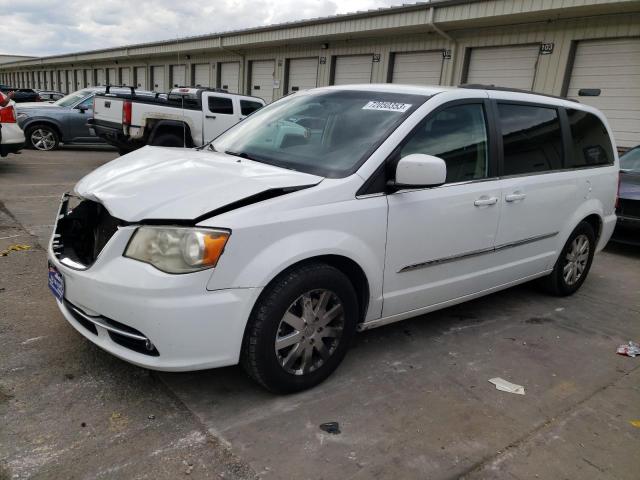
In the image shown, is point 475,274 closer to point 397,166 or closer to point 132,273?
point 397,166

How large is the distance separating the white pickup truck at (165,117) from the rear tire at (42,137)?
219cm

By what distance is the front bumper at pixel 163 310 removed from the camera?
95.6 inches

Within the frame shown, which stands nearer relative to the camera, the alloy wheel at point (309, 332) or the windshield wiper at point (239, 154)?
the alloy wheel at point (309, 332)

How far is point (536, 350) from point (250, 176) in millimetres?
2467

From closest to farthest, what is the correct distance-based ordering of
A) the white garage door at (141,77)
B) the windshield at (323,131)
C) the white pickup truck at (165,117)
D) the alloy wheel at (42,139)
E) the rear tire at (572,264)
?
1. the windshield at (323,131)
2. the rear tire at (572,264)
3. the white pickup truck at (165,117)
4. the alloy wheel at (42,139)
5. the white garage door at (141,77)

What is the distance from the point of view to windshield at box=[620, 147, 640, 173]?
7.77 metres

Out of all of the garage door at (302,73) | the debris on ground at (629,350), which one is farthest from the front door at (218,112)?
the debris on ground at (629,350)

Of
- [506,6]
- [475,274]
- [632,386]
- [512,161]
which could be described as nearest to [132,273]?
[475,274]

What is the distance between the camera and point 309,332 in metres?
2.86

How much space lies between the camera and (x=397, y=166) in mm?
2973

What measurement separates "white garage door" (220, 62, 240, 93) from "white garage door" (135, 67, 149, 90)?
8682 millimetres

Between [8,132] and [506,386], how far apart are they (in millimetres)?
9148

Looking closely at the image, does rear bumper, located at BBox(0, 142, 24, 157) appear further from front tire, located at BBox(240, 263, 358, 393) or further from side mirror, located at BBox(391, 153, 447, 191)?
side mirror, located at BBox(391, 153, 447, 191)

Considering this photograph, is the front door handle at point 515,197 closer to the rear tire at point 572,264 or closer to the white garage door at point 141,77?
the rear tire at point 572,264
